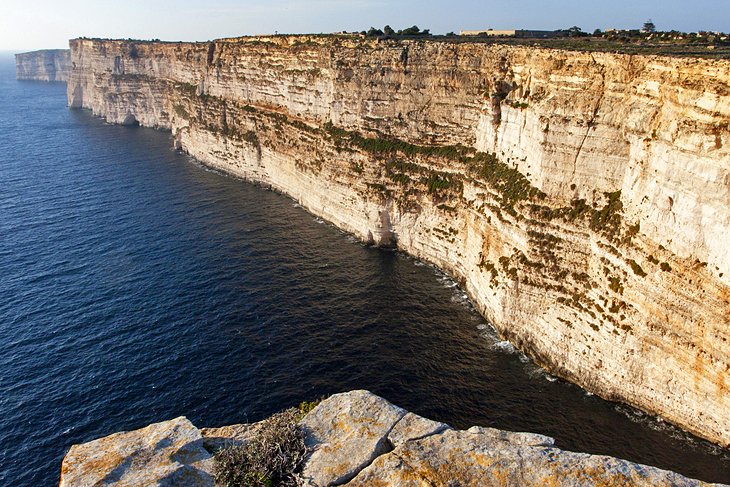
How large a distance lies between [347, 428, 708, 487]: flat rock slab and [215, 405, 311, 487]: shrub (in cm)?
210

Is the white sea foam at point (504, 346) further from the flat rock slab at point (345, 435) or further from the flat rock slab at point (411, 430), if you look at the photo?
the flat rock slab at point (411, 430)

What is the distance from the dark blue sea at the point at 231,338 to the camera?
36062mm

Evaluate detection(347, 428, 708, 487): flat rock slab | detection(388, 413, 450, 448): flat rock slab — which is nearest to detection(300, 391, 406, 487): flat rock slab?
detection(388, 413, 450, 448): flat rock slab

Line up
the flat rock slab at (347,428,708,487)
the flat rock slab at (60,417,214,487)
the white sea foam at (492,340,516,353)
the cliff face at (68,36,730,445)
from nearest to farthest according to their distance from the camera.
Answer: the flat rock slab at (347,428,708,487)
the flat rock slab at (60,417,214,487)
the cliff face at (68,36,730,445)
the white sea foam at (492,340,516,353)

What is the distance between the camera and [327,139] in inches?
2894

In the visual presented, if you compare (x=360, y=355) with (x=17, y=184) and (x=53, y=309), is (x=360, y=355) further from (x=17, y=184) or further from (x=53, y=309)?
(x=17, y=184)

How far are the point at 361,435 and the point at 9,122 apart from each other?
174859 millimetres

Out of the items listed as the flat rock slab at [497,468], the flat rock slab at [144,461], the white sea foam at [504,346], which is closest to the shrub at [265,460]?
the flat rock slab at [144,461]

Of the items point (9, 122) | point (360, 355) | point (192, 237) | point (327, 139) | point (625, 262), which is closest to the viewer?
point (625, 262)

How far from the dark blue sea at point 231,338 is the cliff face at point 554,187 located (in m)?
3.01

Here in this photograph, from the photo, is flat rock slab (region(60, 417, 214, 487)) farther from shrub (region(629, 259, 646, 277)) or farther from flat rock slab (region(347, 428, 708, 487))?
shrub (region(629, 259, 646, 277))

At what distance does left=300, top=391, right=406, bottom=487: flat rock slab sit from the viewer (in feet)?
46.6

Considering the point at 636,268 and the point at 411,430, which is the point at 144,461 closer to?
the point at 411,430

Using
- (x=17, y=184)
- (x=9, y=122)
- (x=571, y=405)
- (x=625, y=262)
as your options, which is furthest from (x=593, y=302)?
(x=9, y=122)
